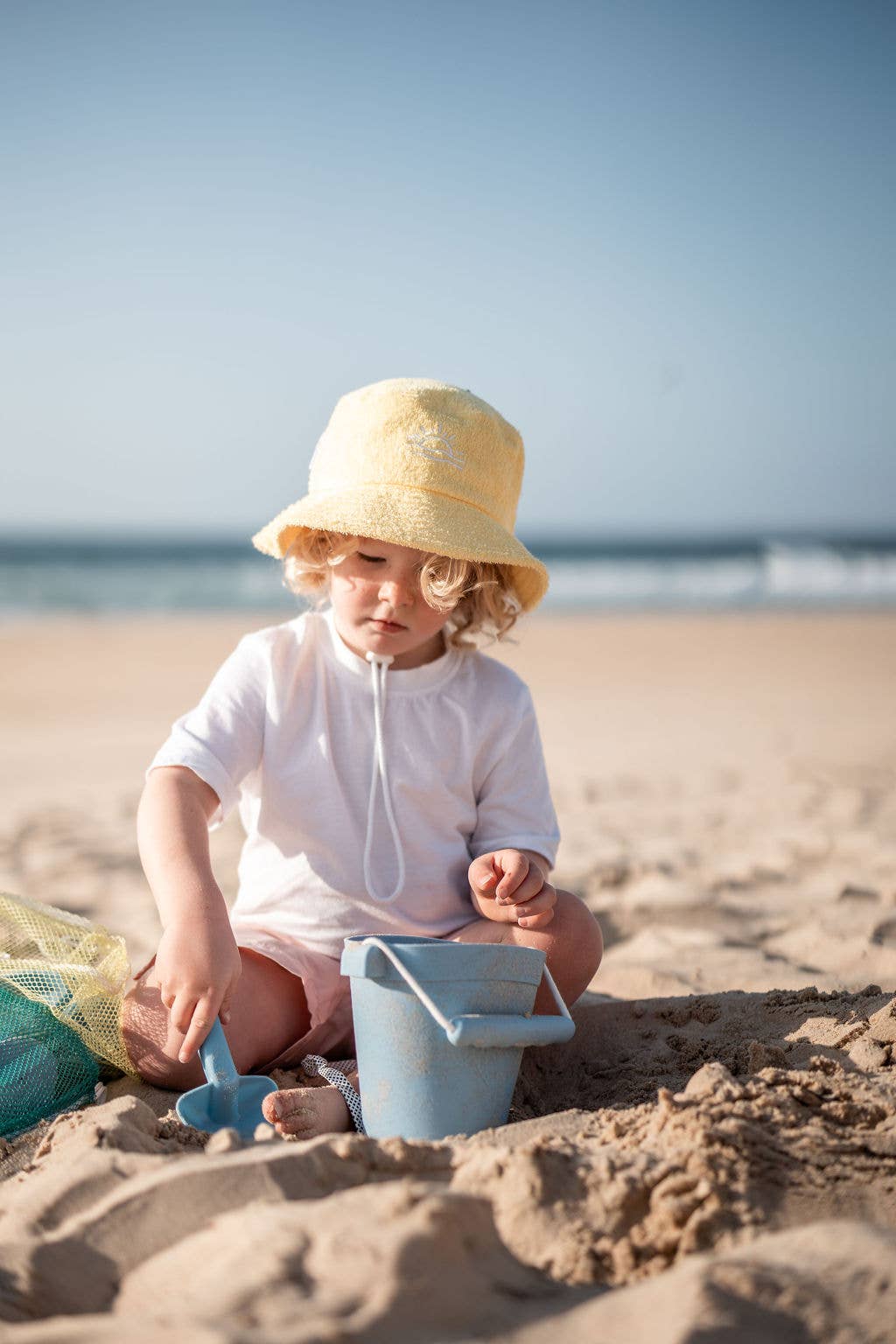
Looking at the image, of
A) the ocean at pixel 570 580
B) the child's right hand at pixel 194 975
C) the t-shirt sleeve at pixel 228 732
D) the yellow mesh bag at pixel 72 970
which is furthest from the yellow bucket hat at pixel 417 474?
the ocean at pixel 570 580

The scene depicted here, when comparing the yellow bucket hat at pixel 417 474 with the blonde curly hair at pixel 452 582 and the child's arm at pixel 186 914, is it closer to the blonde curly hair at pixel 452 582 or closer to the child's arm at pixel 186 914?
the blonde curly hair at pixel 452 582

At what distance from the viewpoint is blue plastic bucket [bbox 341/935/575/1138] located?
1715 mm

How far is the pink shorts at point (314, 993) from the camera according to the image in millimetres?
2240

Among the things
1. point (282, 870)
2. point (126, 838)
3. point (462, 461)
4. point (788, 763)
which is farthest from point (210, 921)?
point (788, 763)

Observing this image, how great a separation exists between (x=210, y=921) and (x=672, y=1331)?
1.02 meters

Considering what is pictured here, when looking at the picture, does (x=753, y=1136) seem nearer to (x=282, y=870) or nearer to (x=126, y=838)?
(x=282, y=870)

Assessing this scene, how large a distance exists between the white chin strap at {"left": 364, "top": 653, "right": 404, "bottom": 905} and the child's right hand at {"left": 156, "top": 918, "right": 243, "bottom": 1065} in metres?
0.46

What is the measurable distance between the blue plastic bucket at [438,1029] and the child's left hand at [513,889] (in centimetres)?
34

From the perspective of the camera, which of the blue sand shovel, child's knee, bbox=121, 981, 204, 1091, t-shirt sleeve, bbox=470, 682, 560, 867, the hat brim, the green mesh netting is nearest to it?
the blue sand shovel

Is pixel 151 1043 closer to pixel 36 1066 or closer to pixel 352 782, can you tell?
pixel 36 1066

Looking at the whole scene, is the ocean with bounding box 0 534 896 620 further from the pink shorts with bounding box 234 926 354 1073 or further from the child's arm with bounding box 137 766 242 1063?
the child's arm with bounding box 137 766 242 1063

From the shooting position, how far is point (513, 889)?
2.14 metres

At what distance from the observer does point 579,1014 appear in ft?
7.81

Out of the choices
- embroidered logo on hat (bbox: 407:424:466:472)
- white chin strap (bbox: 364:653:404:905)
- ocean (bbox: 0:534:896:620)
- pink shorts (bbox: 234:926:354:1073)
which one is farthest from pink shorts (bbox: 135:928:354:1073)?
ocean (bbox: 0:534:896:620)
